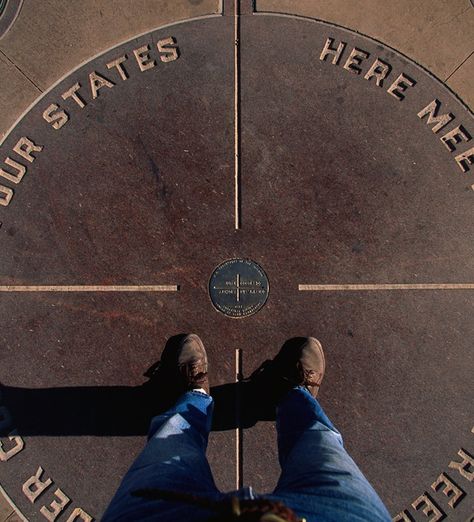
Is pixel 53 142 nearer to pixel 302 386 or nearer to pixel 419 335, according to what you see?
pixel 302 386

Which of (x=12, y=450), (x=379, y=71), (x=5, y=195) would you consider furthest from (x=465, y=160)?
(x=12, y=450)

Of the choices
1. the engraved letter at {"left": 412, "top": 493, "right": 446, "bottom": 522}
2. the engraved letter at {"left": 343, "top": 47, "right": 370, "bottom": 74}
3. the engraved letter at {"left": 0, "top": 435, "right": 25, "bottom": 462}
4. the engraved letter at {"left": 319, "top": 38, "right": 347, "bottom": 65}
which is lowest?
the engraved letter at {"left": 412, "top": 493, "right": 446, "bottom": 522}

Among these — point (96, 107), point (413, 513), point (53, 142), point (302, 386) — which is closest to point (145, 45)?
point (96, 107)

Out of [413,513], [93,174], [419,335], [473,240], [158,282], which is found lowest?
[413,513]

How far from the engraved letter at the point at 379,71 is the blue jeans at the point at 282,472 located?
7.62 feet

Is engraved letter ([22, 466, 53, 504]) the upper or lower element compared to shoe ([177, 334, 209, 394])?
lower

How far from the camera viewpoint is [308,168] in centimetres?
366

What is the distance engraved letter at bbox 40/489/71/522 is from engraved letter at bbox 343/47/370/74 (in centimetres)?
364

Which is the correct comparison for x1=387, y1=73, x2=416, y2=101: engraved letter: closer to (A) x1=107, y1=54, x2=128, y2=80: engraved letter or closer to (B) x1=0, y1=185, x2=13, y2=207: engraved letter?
(A) x1=107, y1=54, x2=128, y2=80: engraved letter

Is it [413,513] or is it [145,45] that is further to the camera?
[145,45]

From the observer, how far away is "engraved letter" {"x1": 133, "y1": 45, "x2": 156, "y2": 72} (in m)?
3.75

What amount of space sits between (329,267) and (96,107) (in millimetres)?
2059

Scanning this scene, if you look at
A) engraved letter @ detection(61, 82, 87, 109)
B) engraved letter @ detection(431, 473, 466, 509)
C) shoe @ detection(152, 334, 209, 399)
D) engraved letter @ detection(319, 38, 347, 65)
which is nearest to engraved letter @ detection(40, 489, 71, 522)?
shoe @ detection(152, 334, 209, 399)

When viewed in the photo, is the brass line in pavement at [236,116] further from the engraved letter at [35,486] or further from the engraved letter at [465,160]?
the engraved letter at [35,486]
